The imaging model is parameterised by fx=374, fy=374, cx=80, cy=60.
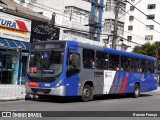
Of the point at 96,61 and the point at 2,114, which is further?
the point at 96,61

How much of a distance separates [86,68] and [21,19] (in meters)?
10.2

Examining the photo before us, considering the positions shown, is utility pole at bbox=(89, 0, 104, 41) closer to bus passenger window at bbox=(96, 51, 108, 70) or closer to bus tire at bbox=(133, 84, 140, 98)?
bus tire at bbox=(133, 84, 140, 98)

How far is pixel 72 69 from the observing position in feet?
58.2

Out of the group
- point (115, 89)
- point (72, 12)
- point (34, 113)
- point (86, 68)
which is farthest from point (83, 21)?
point (34, 113)

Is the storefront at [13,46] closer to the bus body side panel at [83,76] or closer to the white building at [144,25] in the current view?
the bus body side panel at [83,76]

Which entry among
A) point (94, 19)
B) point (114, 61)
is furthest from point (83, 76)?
point (94, 19)

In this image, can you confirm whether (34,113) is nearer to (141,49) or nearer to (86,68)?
(86,68)

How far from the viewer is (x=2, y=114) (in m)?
12.1

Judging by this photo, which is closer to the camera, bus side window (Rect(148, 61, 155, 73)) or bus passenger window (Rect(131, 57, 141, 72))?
bus passenger window (Rect(131, 57, 141, 72))

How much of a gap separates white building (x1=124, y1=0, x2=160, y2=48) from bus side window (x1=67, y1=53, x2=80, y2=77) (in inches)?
2452

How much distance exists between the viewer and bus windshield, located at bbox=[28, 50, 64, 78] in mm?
17391

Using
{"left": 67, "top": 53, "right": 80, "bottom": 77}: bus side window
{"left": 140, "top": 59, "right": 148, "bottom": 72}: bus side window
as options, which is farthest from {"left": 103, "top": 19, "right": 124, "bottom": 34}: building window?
{"left": 67, "top": 53, "right": 80, "bottom": 77}: bus side window

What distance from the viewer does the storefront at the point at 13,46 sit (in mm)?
25688

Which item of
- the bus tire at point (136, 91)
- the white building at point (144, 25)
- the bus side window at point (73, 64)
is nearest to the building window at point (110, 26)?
the white building at point (144, 25)
